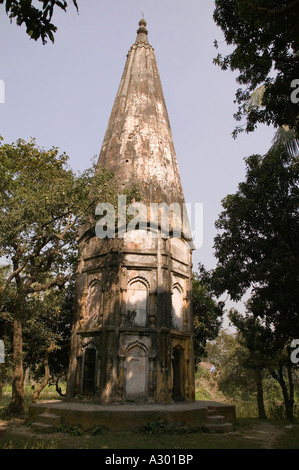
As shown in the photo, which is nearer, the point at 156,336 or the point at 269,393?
the point at 156,336

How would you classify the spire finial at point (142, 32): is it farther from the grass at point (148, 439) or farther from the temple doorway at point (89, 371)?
the grass at point (148, 439)

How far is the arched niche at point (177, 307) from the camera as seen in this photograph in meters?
16.0

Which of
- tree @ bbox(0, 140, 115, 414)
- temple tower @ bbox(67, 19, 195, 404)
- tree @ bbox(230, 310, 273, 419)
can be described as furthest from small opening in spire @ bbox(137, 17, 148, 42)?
tree @ bbox(230, 310, 273, 419)

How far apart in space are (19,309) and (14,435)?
4970 millimetres

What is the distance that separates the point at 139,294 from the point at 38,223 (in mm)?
5000

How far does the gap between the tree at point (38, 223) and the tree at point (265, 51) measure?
688 centimetres

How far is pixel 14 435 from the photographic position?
35.0 ft

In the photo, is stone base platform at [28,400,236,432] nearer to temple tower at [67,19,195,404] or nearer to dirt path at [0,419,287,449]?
dirt path at [0,419,287,449]

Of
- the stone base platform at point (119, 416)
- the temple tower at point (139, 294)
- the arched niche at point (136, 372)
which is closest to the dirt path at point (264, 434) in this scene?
the stone base platform at point (119, 416)

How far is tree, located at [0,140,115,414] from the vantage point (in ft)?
42.7
